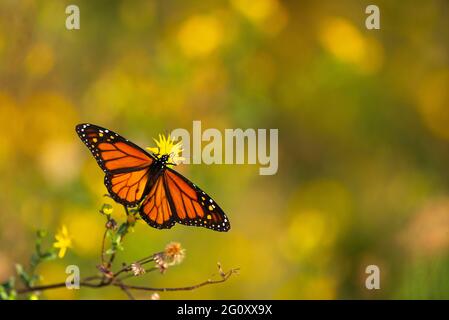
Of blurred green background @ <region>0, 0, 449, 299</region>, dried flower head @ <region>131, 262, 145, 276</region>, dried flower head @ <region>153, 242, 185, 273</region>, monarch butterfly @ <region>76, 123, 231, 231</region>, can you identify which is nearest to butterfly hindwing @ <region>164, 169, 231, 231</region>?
monarch butterfly @ <region>76, 123, 231, 231</region>

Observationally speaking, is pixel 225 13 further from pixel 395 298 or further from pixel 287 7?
pixel 395 298

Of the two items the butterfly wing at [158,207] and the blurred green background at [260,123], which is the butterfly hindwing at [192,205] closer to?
the butterfly wing at [158,207]

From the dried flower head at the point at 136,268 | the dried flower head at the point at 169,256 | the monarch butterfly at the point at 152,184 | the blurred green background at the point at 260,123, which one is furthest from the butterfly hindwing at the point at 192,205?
the blurred green background at the point at 260,123

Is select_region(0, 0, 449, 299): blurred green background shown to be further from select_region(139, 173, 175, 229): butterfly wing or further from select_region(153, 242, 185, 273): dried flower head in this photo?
select_region(153, 242, 185, 273): dried flower head

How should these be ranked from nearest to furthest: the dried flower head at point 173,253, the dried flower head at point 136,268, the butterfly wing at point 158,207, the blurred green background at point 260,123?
1. the dried flower head at point 136,268
2. the dried flower head at point 173,253
3. the butterfly wing at point 158,207
4. the blurred green background at point 260,123

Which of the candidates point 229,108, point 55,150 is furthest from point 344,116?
point 55,150

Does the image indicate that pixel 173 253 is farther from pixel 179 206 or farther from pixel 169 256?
pixel 179 206

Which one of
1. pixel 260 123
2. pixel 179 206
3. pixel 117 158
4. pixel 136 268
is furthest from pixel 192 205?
pixel 260 123
